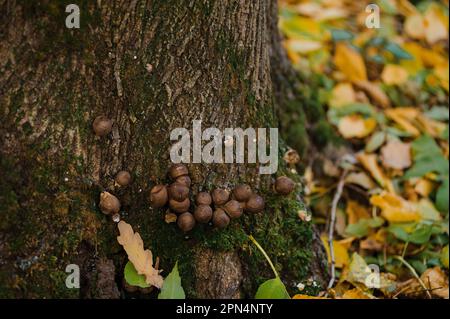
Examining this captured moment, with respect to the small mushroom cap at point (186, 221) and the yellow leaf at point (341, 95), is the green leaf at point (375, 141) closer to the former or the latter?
the yellow leaf at point (341, 95)

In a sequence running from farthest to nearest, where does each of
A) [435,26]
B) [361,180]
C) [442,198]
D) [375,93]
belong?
1. [435,26]
2. [375,93]
3. [361,180]
4. [442,198]

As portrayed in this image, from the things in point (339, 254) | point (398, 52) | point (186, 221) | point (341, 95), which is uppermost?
point (398, 52)

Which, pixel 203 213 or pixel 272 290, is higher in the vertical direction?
pixel 203 213

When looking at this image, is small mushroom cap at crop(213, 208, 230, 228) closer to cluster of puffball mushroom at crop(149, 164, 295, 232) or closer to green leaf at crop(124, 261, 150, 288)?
cluster of puffball mushroom at crop(149, 164, 295, 232)

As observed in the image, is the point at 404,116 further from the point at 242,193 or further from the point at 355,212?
the point at 242,193

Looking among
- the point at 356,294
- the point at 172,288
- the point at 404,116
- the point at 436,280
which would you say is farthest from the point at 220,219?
the point at 404,116

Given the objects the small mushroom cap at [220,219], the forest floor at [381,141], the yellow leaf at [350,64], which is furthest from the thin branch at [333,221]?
the yellow leaf at [350,64]
